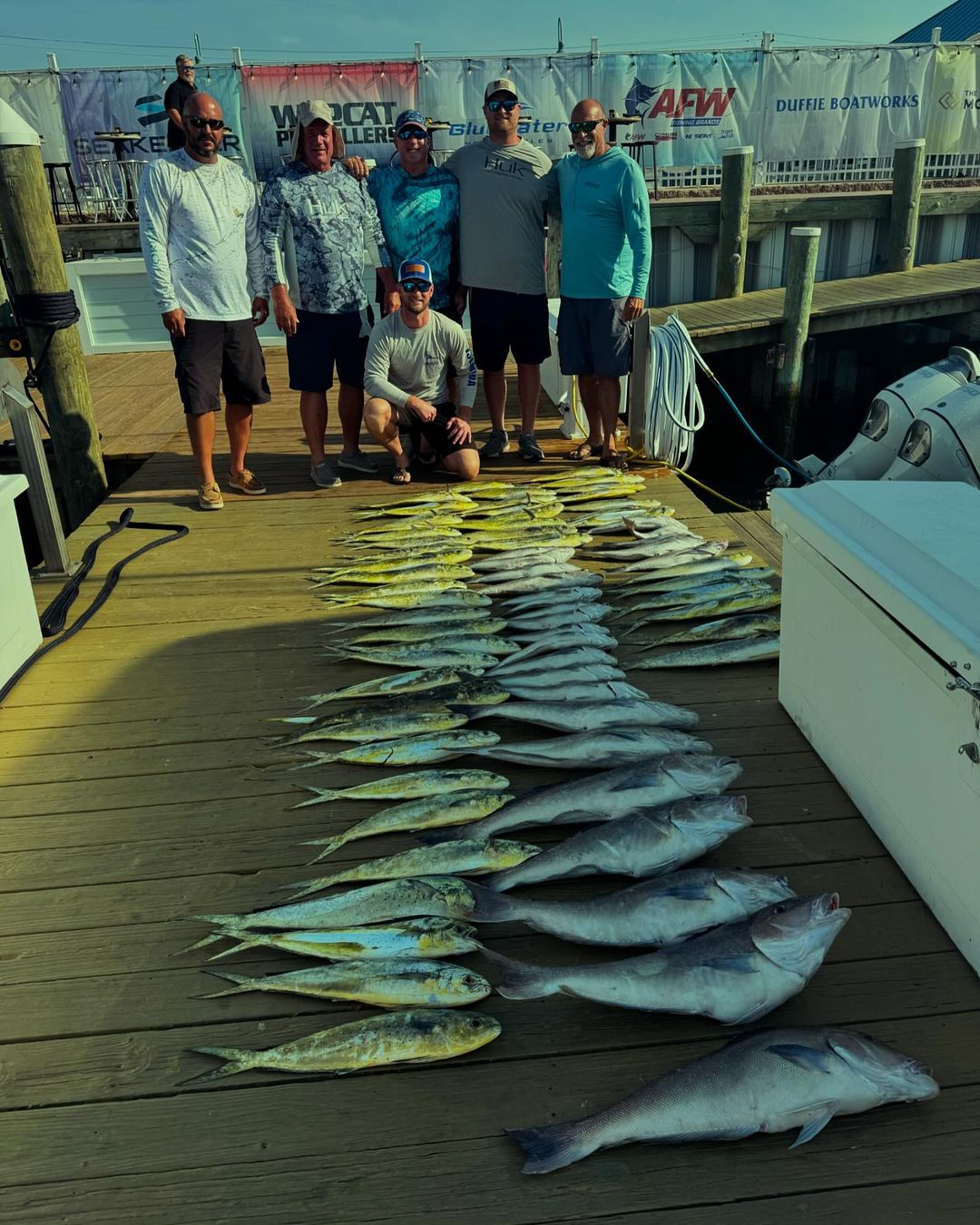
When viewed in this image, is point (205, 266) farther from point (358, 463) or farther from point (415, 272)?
point (358, 463)

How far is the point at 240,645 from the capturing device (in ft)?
13.6

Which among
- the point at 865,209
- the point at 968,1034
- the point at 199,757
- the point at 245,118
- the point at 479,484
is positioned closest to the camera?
the point at 968,1034

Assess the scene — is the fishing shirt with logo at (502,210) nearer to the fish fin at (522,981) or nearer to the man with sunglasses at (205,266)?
the man with sunglasses at (205,266)

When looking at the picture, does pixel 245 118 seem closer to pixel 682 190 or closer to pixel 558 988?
pixel 682 190

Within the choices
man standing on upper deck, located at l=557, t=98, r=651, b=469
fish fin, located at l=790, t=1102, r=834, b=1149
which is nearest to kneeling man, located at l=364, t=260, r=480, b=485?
man standing on upper deck, located at l=557, t=98, r=651, b=469

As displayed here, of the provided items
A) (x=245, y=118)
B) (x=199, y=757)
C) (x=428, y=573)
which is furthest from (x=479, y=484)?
(x=245, y=118)

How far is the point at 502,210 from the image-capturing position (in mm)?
5719

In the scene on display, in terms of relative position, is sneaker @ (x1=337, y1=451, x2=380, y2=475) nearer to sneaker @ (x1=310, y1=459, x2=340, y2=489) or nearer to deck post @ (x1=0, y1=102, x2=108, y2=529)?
sneaker @ (x1=310, y1=459, x2=340, y2=489)

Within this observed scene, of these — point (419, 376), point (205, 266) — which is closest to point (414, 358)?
point (419, 376)

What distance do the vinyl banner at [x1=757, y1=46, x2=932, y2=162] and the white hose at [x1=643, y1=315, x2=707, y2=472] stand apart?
15.1m

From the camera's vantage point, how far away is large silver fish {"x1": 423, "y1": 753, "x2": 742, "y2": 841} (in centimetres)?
267

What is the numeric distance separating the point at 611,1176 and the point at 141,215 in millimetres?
4999

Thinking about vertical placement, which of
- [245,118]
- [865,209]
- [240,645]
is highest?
[245,118]

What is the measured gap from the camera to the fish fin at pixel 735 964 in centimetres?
204
